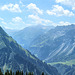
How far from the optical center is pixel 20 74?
16275 cm

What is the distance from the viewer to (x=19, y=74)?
162 meters

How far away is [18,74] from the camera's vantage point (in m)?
164

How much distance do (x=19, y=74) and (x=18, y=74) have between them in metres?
2.37

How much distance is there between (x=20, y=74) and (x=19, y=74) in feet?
5.01

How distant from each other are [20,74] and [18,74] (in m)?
2.16
